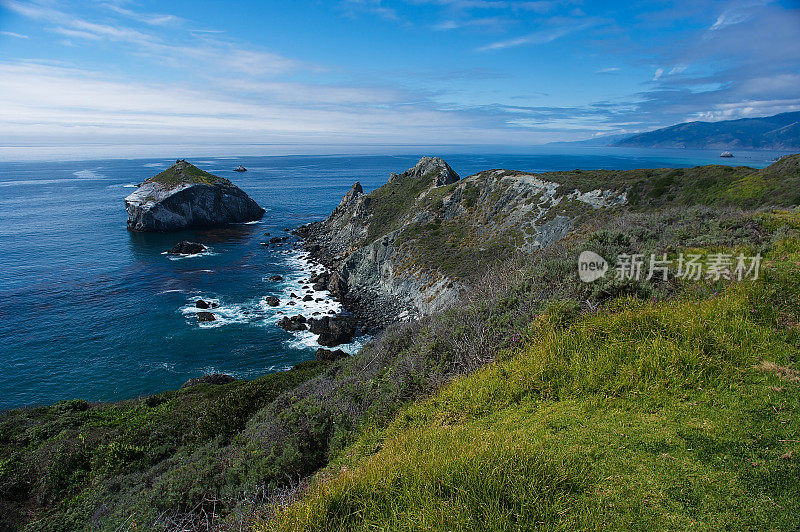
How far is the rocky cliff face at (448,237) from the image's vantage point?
40719mm

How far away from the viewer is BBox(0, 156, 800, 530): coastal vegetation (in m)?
3.95

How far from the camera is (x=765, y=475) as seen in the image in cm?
398

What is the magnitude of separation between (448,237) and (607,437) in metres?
44.6

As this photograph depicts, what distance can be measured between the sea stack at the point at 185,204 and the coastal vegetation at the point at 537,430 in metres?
76.6

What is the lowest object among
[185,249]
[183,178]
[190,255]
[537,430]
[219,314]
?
[219,314]

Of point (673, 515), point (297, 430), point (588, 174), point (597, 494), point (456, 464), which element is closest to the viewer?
point (673, 515)

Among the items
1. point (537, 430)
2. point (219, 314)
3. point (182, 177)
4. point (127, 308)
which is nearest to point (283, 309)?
point (219, 314)

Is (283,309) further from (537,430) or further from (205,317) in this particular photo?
(537,430)

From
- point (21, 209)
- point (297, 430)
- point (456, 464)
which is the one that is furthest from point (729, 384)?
point (21, 209)

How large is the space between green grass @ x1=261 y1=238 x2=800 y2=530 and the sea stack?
89.8 m

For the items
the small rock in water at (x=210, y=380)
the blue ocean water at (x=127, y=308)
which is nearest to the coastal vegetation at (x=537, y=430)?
the small rock in water at (x=210, y=380)

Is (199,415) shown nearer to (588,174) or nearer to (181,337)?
(181,337)

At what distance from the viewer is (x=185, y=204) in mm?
82750

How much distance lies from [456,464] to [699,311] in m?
6.02
